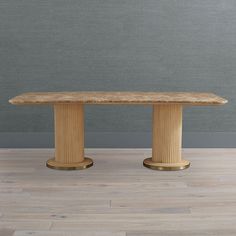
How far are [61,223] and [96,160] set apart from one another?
4.22ft

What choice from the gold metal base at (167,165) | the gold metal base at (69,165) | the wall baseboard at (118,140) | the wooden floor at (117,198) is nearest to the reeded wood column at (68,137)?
the gold metal base at (69,165)

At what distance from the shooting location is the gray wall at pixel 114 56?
3.57 metres

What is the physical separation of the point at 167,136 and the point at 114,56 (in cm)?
90

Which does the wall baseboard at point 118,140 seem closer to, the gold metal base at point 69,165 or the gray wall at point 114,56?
the gray wall at point 114,56

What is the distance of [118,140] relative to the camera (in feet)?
12.1

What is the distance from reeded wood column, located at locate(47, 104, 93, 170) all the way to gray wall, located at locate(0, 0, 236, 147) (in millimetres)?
596

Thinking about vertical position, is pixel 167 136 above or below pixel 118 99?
below

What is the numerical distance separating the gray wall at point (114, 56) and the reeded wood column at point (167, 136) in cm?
59

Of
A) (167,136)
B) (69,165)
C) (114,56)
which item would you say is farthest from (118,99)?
(114,56)

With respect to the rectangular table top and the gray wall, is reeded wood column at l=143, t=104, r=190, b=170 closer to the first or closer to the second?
the rectangular table top

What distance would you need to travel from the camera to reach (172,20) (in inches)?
141

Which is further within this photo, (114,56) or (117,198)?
(114,56)

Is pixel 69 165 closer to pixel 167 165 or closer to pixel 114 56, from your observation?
pixel 167 165

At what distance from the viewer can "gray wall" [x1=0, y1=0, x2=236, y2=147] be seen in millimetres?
3566
